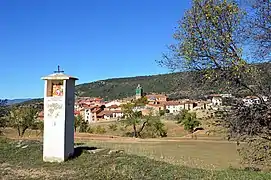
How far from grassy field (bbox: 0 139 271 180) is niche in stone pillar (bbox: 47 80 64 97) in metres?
2.86

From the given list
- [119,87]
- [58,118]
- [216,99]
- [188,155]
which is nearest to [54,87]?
[58,118]

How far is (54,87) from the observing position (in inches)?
587

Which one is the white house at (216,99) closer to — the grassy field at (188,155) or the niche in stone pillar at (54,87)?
the grassy field at (188,155)

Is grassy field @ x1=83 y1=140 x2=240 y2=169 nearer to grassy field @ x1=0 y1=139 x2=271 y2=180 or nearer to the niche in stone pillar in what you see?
grassy field @ x1=0 y1=139 x2=271 y2=180

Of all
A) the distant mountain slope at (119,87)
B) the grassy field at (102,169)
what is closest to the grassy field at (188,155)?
the grassy field at (102,169)

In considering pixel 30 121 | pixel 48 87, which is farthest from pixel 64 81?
pixel 30 121

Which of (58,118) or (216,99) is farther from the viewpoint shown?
(58,118)

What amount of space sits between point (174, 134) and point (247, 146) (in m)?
47.2

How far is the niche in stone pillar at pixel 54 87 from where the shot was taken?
14750mm

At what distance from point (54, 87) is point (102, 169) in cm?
495

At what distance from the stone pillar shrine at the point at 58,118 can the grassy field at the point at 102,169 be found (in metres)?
0.57

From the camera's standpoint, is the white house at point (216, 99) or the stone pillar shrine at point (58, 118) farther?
the stone pillar shrine at point (58, 118)

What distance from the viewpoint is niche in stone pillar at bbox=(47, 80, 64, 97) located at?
14.8m

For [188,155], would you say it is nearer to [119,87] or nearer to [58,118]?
[58,118]
